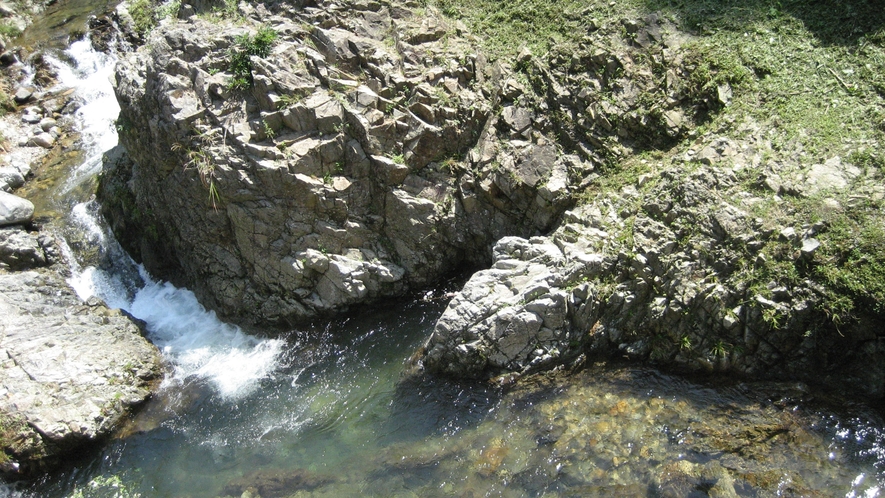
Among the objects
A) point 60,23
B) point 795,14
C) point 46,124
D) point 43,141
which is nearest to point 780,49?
point 795,14

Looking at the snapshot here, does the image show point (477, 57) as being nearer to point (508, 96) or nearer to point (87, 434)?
point (508, 96)

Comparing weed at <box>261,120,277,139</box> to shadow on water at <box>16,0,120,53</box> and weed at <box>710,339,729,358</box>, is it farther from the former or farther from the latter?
Result: shadow on water at <box>16,0,120,53</box>

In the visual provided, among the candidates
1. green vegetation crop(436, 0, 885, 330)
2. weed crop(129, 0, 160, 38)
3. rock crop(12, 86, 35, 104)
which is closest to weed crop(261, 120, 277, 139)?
green vegetation crop(436, 0, 885, 330)

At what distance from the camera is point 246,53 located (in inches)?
449

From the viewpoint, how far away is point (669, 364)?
29.5ft

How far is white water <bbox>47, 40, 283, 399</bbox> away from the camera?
36.4ft

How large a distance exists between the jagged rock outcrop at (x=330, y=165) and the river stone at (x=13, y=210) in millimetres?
3906

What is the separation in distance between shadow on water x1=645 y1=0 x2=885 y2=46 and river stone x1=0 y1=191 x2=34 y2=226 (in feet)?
49.1

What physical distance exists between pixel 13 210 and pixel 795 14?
17.5m

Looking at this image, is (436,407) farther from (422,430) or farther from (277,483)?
(277,483)

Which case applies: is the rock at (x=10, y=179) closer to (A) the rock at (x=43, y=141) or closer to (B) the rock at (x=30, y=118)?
(A) the rock at (x=43, y=141)

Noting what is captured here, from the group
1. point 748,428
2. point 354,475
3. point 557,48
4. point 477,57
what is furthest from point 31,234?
point 748,428

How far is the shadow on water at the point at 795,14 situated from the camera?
1039cm

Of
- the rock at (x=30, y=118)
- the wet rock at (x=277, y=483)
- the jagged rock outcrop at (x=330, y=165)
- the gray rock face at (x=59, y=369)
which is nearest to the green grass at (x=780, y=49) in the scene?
the jagged rock outcrop at (x=330, y=165)
